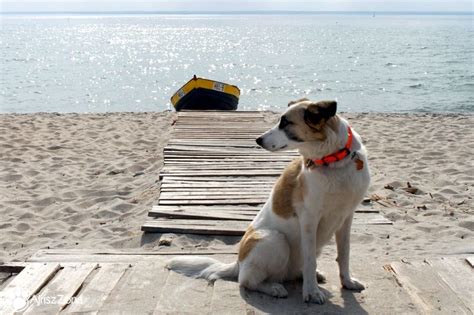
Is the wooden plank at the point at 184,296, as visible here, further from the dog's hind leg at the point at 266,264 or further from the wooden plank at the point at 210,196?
the wooden plank at the point at 210,196

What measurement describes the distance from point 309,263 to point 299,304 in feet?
0.91

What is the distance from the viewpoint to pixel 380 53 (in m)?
44.8

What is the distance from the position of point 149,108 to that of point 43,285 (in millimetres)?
16581

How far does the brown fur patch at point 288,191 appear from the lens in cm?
368

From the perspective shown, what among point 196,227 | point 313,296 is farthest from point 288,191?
point 196,227

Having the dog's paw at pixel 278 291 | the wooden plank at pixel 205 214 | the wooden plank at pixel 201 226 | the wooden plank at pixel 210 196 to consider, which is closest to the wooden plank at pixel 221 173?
the wooden plank at pixel 210 196

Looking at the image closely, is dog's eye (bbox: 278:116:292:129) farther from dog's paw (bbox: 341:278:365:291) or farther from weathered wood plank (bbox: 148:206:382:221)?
weathered wood plank (bbox: 148:206:382:221)

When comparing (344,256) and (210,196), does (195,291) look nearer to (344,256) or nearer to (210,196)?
(344,256)

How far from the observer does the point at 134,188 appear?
7.29m

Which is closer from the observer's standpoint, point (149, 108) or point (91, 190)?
point (91, 190)

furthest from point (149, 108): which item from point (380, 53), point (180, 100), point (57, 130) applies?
point (380, 53)

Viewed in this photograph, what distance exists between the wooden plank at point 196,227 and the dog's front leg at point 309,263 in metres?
1.80

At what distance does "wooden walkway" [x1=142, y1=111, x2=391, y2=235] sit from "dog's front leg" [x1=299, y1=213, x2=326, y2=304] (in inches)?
71.0

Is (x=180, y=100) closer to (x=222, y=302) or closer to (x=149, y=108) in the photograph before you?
(x=149, y=108)
